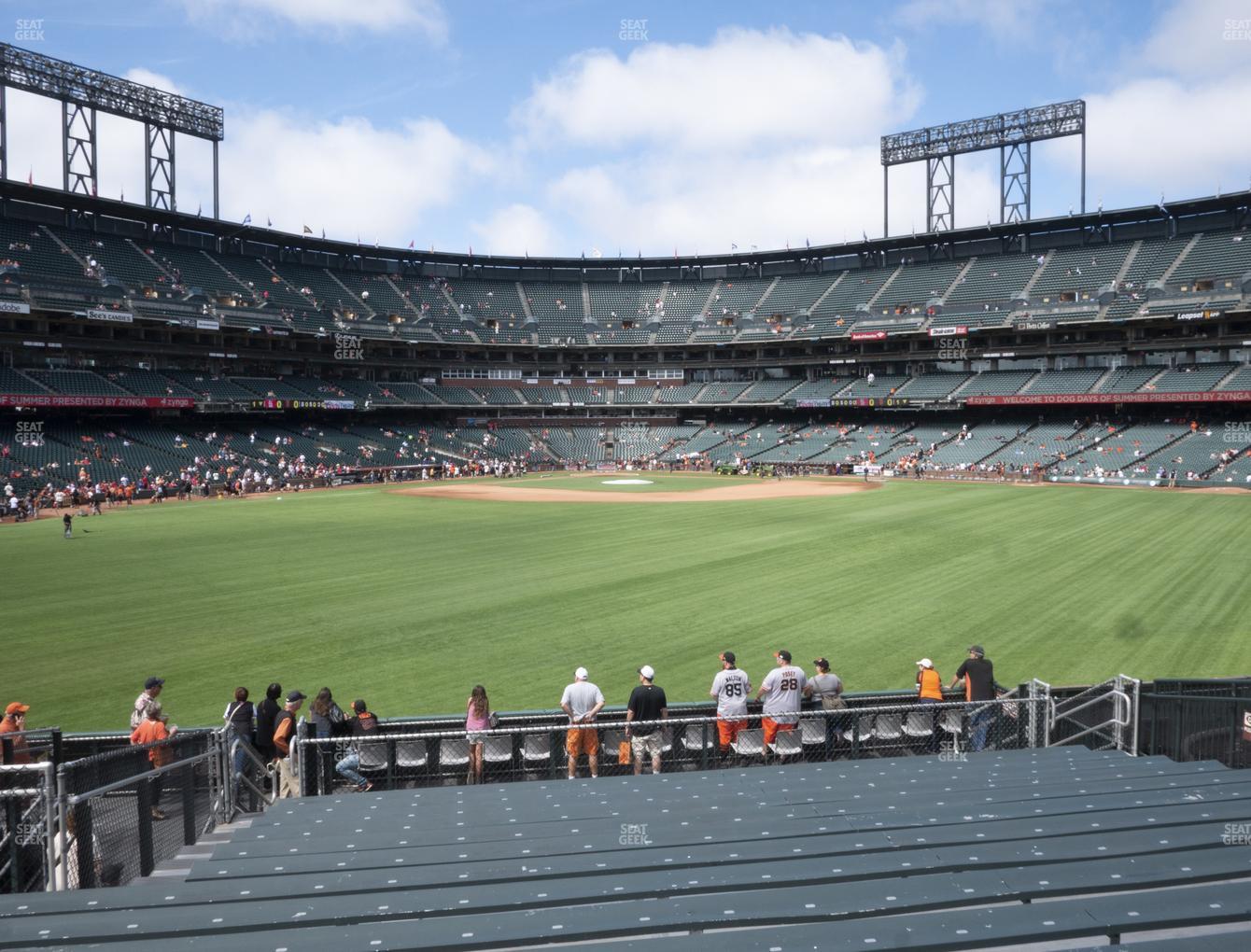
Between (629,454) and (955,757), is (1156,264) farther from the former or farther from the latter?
(955,757)

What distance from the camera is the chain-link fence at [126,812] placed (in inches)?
237

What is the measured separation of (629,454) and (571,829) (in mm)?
79591

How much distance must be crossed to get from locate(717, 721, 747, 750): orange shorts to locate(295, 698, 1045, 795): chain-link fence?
14 mm

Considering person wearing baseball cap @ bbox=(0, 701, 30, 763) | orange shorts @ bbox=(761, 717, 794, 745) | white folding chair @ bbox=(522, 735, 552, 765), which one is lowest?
white folding chair @ bbox=(522, 735, 552, 765)

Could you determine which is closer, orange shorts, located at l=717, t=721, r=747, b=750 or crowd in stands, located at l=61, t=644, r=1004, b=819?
crowd in stands, located at l=61, t=644, r=1004, b=819

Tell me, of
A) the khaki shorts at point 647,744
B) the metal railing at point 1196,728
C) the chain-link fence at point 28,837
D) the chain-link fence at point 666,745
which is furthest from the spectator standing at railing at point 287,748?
the metal railing at point 1196,728

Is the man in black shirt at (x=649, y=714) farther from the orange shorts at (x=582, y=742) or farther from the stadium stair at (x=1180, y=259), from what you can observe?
the stadium stair at (x=1180, y=259)

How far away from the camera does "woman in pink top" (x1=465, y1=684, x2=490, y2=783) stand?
9.60m

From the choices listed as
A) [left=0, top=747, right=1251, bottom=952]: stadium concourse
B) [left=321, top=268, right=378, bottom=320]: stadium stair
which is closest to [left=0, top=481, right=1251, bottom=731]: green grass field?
[left=0, top=747, right=1251, bottom=952]: stadium concourse

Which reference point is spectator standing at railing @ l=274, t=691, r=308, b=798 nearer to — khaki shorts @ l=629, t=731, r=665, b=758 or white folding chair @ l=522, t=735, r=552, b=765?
white folding chair @ l=522, t=735, r=552, b=765

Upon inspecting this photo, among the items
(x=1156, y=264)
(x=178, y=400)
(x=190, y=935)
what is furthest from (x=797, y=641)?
(x=1156, y=264)

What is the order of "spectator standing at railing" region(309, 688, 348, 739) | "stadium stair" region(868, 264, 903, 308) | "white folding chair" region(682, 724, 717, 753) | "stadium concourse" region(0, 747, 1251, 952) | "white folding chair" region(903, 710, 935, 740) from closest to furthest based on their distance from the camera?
"stadium concourse" region(0, 747, 1251, 952) → "spectator standing at railing" region(309, 688, 348, 739) → "white folding chair" region(682, 724, 717, 753) → "white folding chair" region(903, 710, 935, 740) → "stadium stair" region(868, 264, 903, 308)

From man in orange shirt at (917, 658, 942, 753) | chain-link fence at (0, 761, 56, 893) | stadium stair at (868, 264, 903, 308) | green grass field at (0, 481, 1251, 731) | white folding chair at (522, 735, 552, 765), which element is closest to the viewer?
chain-link fence at (0, 761, 56, 893)

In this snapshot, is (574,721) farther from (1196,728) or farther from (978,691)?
(1196,728)
